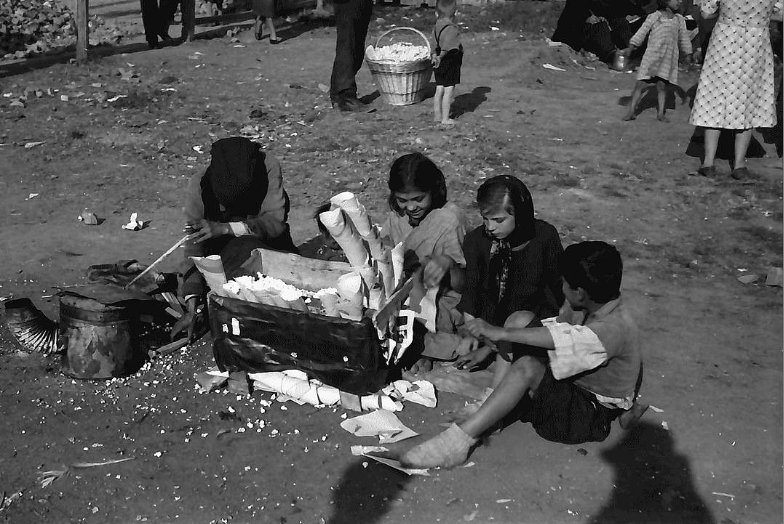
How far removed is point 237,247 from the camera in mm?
4641

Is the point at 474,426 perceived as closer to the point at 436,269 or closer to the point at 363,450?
the point at 363,450

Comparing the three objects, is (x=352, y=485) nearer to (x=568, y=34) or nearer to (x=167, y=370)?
(x=167, y=370)

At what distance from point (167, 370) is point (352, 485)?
143cm

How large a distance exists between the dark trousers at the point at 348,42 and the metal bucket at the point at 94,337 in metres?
5.71

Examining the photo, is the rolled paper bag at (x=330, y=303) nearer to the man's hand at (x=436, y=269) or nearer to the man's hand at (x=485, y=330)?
the man's hand at (x=436, y=269)

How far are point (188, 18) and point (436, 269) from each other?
10159mm

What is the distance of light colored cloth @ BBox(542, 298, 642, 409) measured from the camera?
340cm

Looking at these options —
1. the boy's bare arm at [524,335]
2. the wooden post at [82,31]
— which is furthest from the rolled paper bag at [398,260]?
the wooden post at [82,31]

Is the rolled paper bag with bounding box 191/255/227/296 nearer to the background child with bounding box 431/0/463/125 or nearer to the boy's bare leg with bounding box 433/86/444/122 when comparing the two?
the background child with bounding box 431/0/463/125

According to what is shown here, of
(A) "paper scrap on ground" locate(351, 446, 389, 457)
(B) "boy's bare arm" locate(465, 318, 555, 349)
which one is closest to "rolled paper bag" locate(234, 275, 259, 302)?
(A) "paper scrap on ground" locate(351, 446, 389, 457)

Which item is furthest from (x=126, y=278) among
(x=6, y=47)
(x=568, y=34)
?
(x=6, y=47)

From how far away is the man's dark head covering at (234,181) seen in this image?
463 centimetres

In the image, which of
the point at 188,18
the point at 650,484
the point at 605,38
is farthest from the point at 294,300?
the point at 188,18

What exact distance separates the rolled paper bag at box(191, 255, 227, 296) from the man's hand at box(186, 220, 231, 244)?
428mm
